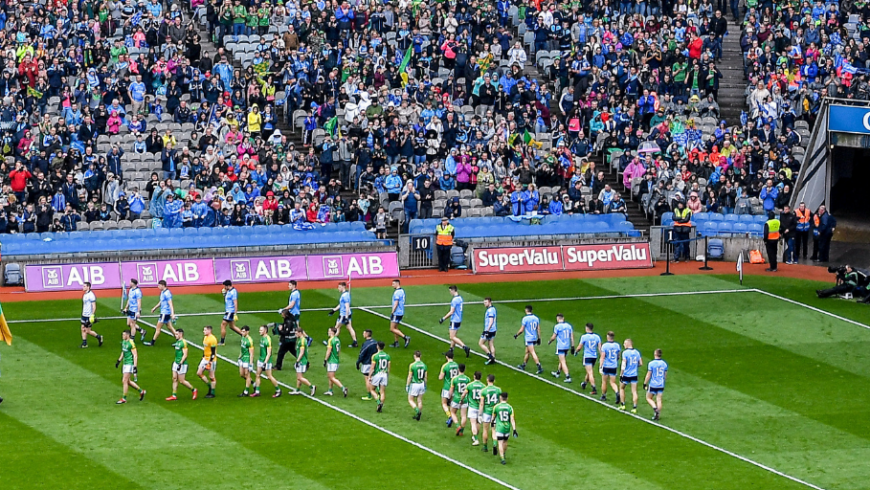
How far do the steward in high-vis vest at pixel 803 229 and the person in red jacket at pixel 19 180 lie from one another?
22859 millimetres

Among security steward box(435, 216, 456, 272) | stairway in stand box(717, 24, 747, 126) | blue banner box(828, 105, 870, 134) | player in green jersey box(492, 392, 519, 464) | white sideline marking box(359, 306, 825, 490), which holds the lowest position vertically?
white sideline marking box(359, 306, 825, 490)

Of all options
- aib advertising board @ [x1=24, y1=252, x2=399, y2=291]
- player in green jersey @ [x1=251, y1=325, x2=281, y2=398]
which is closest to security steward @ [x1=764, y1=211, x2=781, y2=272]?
aib advertising board @ [x1=24, y1=252, x2=399, y2=291]

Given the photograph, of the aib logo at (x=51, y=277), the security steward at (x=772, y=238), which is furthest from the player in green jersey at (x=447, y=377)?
the security steward at (x=772, y=238)

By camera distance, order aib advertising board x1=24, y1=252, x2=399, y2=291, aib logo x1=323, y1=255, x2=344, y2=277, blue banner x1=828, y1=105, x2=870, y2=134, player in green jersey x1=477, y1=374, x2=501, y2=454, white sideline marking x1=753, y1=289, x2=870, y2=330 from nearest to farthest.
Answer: player in green jersey x1=477, y1=374, x2=501, y2=454 → white sideline marking x1=753, y1=289, x2=870, y2=330 → aib advertising board x1=24, y1=252, x2=399, y2=291 → aib logo x1=323, y1=255, x2=344, y2=277 → blue banner x1=828, y1=105, x2=870, y2=134

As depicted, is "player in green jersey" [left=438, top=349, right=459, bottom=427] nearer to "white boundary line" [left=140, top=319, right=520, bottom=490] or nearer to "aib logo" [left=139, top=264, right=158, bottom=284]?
"white boundary line" [left=140, top=319, right=520, bottom=490]

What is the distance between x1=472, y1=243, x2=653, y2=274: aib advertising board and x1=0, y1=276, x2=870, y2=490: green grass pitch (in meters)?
4.07

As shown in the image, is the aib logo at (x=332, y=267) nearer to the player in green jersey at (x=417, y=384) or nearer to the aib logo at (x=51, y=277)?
the aib logo at (x=51, y=277)

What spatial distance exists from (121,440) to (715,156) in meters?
26.2

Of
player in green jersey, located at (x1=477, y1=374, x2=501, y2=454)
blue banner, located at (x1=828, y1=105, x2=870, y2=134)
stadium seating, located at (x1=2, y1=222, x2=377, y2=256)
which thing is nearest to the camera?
player in green jersey, located at (x1=477, y1=374, x2=501, y2=454)

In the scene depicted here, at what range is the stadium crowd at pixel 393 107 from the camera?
47844 millimetres

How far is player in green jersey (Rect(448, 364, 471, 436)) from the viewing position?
31.7m

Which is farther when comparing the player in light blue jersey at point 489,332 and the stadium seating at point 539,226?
the stadium seating at point 539,226

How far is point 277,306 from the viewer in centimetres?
4309

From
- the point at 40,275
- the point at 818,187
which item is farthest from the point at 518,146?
the point at 40,275
